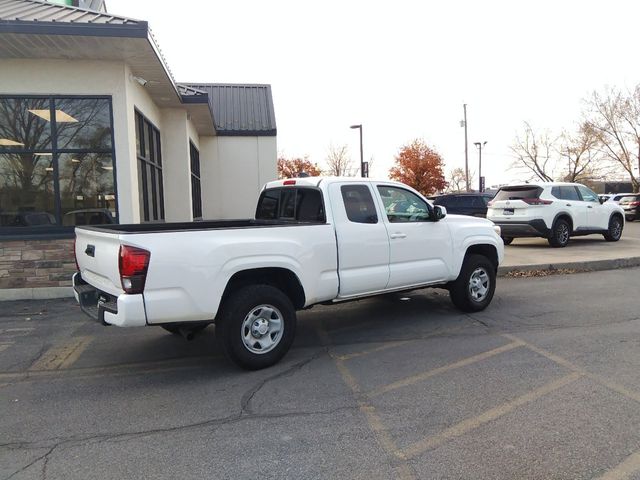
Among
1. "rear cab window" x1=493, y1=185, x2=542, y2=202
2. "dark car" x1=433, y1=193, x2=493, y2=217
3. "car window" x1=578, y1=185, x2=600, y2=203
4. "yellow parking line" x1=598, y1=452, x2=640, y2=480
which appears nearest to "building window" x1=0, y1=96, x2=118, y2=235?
"yellow parking line" x1=598, y1=452, x2=640, y2=480

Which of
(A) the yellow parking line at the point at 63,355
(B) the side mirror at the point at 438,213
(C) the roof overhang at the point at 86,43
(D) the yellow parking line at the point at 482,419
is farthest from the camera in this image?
(C) the roof overhang at the point at 86,43

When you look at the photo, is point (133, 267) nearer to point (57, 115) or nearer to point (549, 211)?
point (57, 115)

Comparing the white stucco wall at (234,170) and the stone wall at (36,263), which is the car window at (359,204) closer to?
the stone wall at (36,263)

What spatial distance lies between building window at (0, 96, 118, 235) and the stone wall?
25cm

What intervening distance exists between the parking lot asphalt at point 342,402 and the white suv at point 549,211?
271 inches

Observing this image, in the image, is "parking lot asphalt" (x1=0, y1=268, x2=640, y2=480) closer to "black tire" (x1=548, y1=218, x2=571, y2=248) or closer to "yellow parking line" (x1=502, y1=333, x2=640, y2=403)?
"yellow parking line" (x1=502, y1=333, x2=640, y2=403)

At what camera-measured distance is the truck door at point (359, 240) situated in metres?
5.30

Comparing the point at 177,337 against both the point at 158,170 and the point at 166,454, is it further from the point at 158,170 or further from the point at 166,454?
the point at 158,170

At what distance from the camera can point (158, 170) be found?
12.3 metres

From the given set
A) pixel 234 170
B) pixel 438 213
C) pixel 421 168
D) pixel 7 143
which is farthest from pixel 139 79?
pixel 421 168

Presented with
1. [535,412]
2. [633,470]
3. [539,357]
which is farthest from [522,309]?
[633,470]

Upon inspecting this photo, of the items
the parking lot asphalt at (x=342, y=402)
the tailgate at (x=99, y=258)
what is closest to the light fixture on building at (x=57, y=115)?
the parking lot asphalt at (x=342, y=402)

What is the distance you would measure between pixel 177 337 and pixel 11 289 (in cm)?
411

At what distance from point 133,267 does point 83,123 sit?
566 cm
